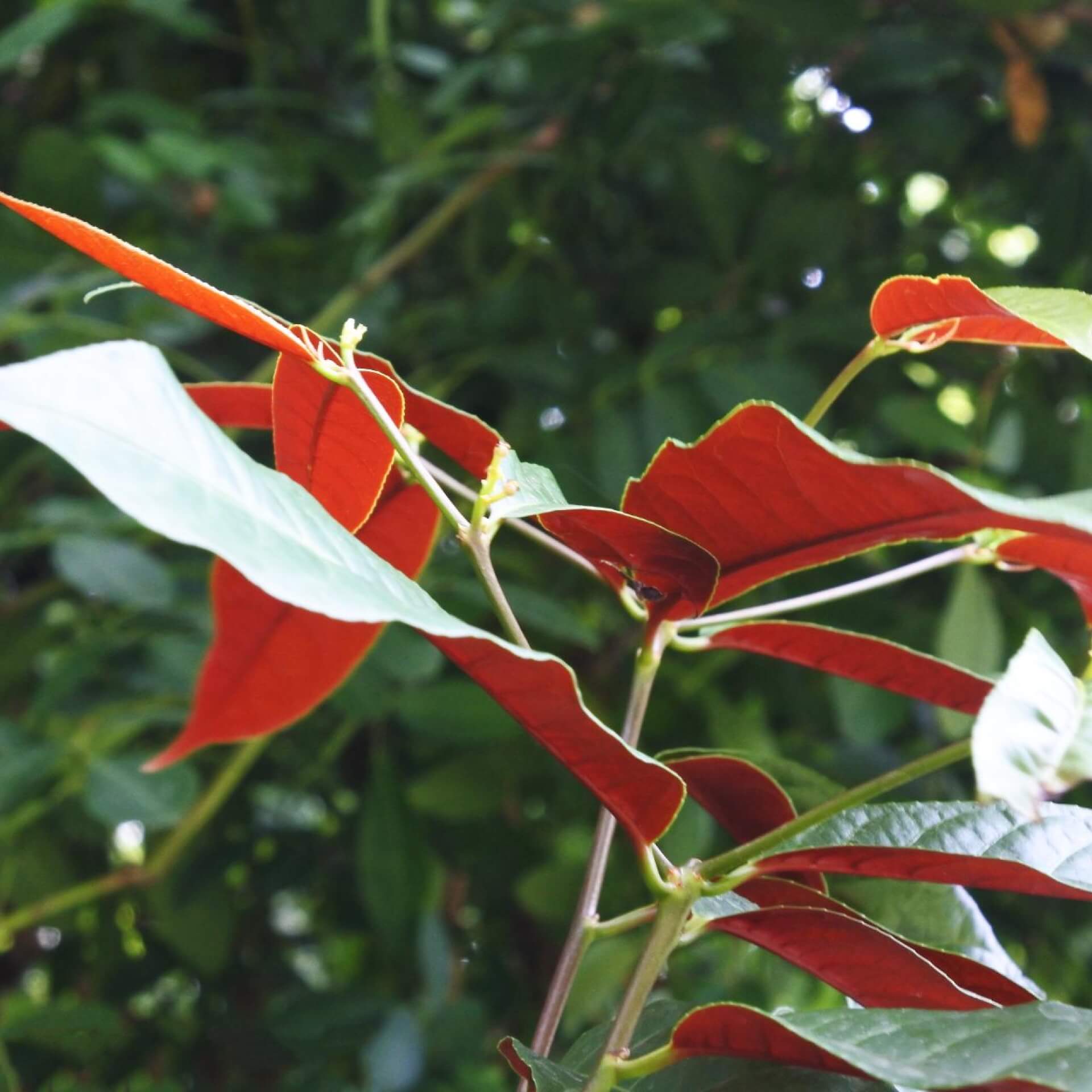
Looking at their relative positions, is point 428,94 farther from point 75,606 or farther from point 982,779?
point 982,779

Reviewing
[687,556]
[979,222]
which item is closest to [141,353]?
[687,556]

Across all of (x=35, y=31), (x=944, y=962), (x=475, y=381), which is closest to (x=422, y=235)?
(x=475, y=381)

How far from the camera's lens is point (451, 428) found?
0.91 feet

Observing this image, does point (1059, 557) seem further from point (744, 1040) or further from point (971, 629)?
point (971, 629)

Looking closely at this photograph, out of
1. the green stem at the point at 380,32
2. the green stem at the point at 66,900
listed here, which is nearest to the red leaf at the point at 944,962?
the green stem at the point at 66,900

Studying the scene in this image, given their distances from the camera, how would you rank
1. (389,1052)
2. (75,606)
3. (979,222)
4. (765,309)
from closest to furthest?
(389,1052) < (75,606) < (765,309) < (979,222)

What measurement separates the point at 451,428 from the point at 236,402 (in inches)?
2.0

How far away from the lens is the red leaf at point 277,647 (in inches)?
11.5

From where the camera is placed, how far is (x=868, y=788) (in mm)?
208

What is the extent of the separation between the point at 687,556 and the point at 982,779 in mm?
83

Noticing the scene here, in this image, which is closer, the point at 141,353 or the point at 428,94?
the point at 141,353

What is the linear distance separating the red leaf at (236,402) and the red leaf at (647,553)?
9 centimetres

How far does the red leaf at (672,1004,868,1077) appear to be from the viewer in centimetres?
19

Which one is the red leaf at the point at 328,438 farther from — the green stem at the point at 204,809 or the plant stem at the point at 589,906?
the green stem at the point at 204,809
